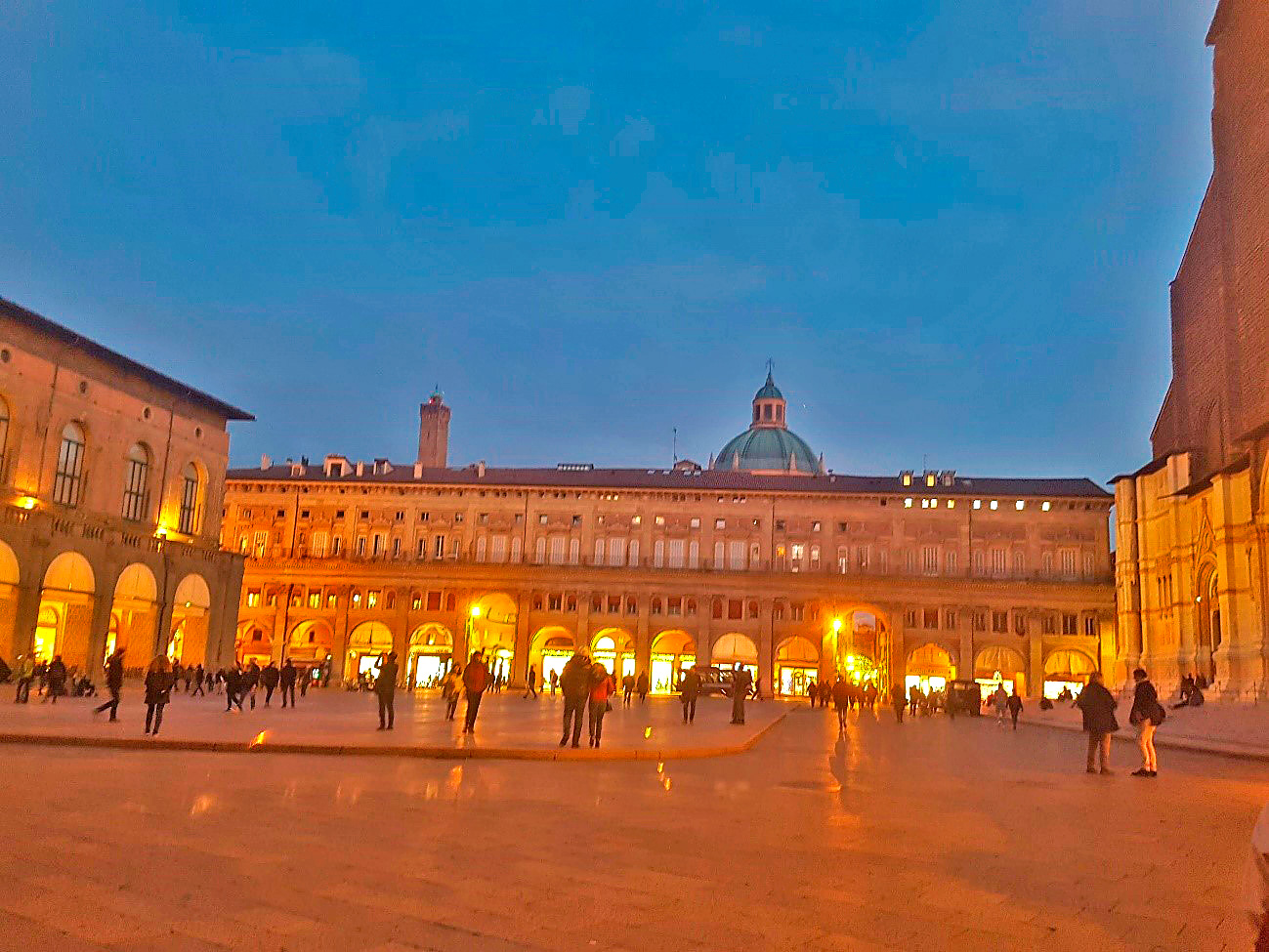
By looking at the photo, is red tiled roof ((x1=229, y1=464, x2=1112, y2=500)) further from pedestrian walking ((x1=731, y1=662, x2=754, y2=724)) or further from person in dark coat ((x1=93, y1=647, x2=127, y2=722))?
person in dark coat ((x1=93, y1=647, x2=127, y2=722))

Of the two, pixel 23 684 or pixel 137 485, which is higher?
pixel 137 485

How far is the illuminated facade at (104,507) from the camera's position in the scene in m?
38.0

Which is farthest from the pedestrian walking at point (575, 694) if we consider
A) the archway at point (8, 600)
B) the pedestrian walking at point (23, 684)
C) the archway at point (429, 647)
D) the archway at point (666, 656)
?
the archway at point (429, 647)

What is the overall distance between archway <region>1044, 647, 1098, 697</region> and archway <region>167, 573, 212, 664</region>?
53141 mm

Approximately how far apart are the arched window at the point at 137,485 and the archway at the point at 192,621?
3.88 metres

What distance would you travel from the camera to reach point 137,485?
45.0 metres

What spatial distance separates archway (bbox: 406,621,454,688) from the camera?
7562cm

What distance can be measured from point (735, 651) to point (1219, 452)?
35953mm

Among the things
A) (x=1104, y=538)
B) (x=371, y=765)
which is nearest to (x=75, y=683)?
(x=371, y=765)

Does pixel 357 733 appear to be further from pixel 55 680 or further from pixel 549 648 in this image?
pixel 549 648

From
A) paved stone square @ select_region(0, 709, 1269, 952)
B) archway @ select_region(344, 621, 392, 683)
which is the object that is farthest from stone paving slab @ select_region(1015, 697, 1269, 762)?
archway @ select_region(344, 621, 392, 683)

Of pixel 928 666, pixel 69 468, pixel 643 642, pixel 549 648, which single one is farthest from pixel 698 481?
pixel 69 468

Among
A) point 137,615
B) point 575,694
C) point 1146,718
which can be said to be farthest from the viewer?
point 137,615

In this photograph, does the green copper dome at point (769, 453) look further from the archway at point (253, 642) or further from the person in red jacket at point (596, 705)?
the person in red jacket at point (596, 705)
